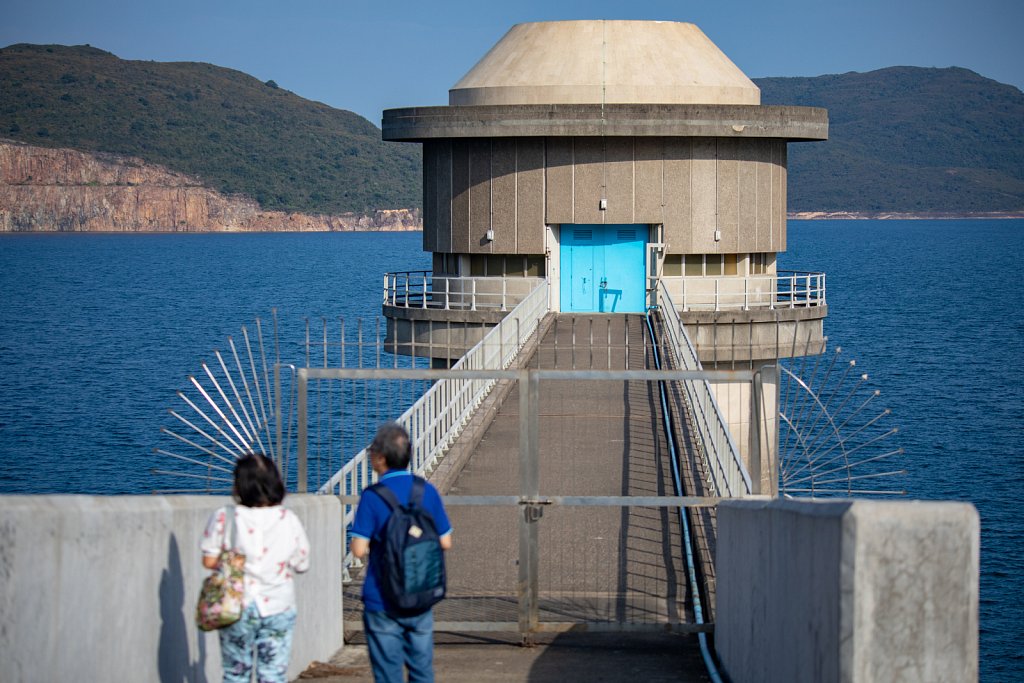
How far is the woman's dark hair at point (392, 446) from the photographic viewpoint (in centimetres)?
727

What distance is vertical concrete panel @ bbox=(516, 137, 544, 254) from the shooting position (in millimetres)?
32406

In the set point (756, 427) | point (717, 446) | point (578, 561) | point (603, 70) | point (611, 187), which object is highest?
point (603, 70)

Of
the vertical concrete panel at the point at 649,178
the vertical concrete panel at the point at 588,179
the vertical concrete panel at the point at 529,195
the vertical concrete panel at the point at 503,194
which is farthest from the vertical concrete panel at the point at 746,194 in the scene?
the vertical concrete panel at the point at 503,194

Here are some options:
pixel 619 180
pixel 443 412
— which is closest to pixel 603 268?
pixel 619 180

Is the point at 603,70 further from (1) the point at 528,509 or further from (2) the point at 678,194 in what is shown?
(1) the point at 528,509

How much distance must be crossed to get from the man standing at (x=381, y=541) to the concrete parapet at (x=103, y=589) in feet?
3.11

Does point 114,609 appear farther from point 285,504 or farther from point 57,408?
point 57,408

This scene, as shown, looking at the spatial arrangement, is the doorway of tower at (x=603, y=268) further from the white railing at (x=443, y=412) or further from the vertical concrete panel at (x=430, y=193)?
the white railing at (x=443, y=412)

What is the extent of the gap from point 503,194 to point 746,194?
529 centimetres

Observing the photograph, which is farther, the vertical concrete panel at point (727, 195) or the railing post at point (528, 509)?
the vertical concrete panel at point (727, 195)

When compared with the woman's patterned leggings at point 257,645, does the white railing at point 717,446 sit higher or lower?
higher

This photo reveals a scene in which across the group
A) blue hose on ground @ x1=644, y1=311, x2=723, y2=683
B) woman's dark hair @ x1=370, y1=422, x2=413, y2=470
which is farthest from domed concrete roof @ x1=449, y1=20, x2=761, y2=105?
woman's dark hair @ x1=370, y1=422, x2=413, y2=470

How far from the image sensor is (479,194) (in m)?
33.1

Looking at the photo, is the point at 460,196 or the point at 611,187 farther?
the point at 460,196
